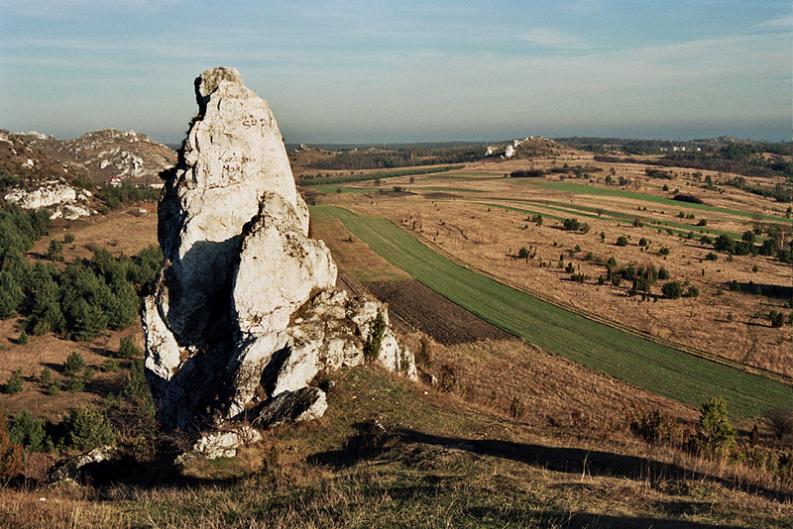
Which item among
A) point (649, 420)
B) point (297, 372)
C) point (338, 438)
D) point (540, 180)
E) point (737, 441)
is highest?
point (540, 180)

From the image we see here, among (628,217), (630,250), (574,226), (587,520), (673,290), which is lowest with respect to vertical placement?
(673,290)

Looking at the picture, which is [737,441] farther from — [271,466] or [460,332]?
[271,466]

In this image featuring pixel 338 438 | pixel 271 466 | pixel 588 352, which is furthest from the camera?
pixel 588 352

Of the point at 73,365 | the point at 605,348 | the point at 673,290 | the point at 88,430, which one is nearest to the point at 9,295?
the point at 73,365

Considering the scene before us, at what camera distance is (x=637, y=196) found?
132 meters

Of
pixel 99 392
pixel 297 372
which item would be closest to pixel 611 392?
pixel 297 372

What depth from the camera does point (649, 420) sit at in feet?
87.3

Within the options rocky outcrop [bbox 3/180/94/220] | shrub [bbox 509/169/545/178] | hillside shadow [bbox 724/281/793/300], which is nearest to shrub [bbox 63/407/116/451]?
hillside shadow [bbox 724/281/793/300]

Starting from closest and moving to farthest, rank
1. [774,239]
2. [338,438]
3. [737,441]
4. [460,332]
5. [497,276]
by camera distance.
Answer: [338,438], [737,441], [460,332], [497,276], [774,239]

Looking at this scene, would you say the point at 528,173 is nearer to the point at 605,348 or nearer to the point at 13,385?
the point at 605,348

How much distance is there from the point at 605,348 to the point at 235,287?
112 ft

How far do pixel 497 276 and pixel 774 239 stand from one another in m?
51.9

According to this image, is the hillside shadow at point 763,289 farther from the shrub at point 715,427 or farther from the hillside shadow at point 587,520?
the hillside shadow at point 587,520

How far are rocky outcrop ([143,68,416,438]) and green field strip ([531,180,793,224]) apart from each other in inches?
4659
